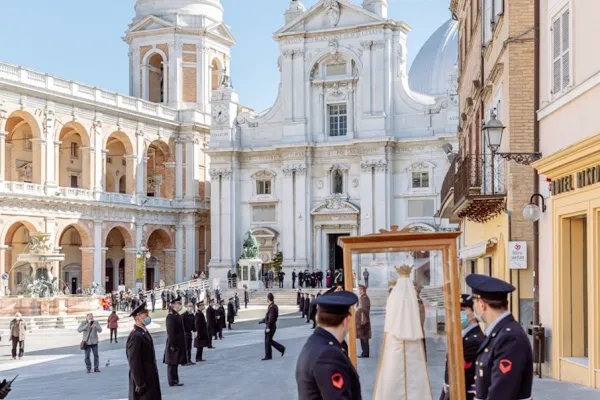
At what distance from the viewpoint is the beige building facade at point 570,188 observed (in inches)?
518

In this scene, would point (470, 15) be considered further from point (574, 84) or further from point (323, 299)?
point (323, 299)

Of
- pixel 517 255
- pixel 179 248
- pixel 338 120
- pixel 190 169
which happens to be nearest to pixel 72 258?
pixel 179 248

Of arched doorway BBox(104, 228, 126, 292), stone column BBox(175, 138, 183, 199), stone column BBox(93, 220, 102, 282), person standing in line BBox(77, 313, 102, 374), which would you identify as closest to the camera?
person standing in line BBox(77, 313, 102, 374)

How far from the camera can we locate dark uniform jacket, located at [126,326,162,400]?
12.0m

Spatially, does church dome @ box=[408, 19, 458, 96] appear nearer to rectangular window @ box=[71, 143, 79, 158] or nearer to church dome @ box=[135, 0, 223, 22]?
church dome @ box=[135, 0, 223, 22]

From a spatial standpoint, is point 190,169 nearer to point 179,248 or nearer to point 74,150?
point 179,248

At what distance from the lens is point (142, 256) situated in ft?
193

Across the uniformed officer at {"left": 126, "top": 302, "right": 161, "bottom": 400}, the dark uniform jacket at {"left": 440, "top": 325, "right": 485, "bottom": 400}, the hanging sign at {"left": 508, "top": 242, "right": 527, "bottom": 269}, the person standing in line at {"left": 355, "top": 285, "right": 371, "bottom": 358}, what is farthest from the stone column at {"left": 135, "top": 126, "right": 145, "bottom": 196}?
the dark uniform jacket at {"left": 440, "top": 325, "right": 485, "bottom": 400}

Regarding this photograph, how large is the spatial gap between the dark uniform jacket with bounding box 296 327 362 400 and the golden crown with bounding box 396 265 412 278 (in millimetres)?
3070

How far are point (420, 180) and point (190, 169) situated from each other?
15986 millimetres

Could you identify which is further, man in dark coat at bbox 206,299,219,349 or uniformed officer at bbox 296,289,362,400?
man in dark coat at bbox 206,299,219,349

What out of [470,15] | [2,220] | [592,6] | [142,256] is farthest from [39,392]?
[142,256]

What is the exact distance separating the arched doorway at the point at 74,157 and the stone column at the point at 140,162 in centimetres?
358

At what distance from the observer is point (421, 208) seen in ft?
187
